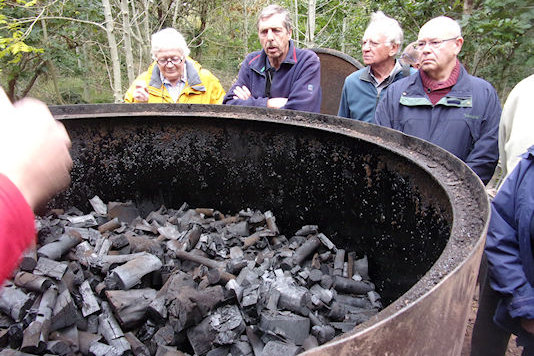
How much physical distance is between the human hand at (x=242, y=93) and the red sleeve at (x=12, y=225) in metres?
2.78

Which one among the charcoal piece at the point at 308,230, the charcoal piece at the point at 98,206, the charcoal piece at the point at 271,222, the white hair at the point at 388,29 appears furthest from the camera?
the white hair at the point at 388,29

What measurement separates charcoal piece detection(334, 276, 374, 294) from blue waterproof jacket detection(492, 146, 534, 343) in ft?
2.45

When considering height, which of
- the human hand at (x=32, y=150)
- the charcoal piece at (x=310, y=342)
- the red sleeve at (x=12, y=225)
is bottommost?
the charcoal piece at (x=310, y=342)

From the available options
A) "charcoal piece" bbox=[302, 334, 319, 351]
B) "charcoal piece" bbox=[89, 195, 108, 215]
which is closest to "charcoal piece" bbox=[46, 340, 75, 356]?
"charcoal piece" bbox=[302, 334, 319, 351]

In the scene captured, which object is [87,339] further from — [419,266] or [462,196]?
[462,196]

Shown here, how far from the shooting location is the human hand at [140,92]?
11.1 ft

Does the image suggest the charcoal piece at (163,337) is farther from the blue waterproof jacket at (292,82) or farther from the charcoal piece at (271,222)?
the blue waterproof jacket at (292,82)

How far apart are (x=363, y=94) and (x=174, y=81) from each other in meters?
1.68

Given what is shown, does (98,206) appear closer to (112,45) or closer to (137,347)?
(137,347)

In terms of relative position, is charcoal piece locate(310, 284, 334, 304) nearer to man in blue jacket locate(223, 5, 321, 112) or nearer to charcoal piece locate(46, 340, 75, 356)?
charcoal piece locate(46, 340, 75, 356)

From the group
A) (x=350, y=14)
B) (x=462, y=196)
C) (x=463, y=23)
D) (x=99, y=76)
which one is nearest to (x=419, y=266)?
(x=462, y=196)

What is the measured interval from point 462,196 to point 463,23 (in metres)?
3.34

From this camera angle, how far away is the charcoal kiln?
1290mm

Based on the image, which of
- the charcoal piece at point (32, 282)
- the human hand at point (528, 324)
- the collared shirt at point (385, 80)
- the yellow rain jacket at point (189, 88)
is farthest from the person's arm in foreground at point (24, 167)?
the collared shirt at point (385, 80)
